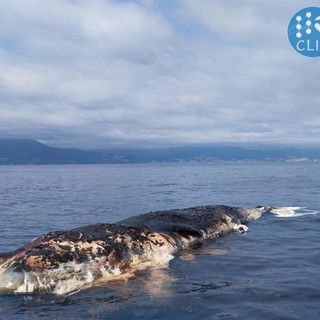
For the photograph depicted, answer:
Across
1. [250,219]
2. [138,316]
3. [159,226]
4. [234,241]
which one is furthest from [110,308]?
[250,219]

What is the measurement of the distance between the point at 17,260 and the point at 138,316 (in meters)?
3.90

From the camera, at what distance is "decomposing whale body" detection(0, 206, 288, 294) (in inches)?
411

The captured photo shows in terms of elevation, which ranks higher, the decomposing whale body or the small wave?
the decomposing whale body

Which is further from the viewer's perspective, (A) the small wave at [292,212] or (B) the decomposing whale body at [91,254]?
(A) the small wave at [292,212]

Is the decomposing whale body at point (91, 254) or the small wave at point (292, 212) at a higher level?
the decomposing whale body at point (91, 254)

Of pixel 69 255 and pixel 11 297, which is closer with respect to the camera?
pixel 11 297

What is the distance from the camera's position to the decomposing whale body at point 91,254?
10430 mm

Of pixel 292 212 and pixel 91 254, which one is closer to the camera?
pixel 91 254

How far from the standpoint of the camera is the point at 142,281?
36.3ft

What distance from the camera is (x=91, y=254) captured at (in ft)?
38.0

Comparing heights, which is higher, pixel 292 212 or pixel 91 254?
pixel 91 254

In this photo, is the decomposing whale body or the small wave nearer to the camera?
the decomposing whale body

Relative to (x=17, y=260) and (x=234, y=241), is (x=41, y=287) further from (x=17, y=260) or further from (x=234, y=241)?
(x=234, y=241)

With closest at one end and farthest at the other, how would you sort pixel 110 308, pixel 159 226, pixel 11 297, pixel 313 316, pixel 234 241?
pixel 313 316 < pixel 110 308 < pixel 11 297 < pixel 159 226 < pixel 234 241
